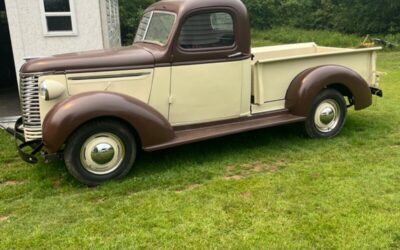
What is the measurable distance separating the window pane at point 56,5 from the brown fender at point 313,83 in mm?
4891

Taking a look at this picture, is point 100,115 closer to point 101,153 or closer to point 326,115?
point 101,153

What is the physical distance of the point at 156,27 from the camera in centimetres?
539

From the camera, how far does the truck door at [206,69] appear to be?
5062 mm

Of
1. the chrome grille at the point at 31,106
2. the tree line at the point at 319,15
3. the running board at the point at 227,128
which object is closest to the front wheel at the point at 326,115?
the running board at the point at 227,128

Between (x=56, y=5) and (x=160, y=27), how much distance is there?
3915mm

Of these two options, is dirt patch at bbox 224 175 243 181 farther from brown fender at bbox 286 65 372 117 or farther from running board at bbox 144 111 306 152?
brown fender at bbox 286 65 372 117

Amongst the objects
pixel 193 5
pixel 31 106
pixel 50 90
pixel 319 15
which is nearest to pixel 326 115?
pixel 193 5

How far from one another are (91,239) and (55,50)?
573 cm

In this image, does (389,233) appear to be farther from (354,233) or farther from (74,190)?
(74,190)

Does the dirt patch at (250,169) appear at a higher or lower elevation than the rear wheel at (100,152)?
lower

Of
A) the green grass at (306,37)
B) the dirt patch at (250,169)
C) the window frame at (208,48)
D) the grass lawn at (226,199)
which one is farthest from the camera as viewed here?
the green grass at (306,37)

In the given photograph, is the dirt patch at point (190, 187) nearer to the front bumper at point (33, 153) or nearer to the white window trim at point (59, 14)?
the front bumper at point (33, 153)

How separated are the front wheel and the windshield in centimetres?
215

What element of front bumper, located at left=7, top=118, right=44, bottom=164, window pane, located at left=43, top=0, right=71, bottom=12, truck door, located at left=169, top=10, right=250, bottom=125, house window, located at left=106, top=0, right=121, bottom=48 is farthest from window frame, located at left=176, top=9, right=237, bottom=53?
→ house window, located at left=106, top=0, right=121, bottom=48
